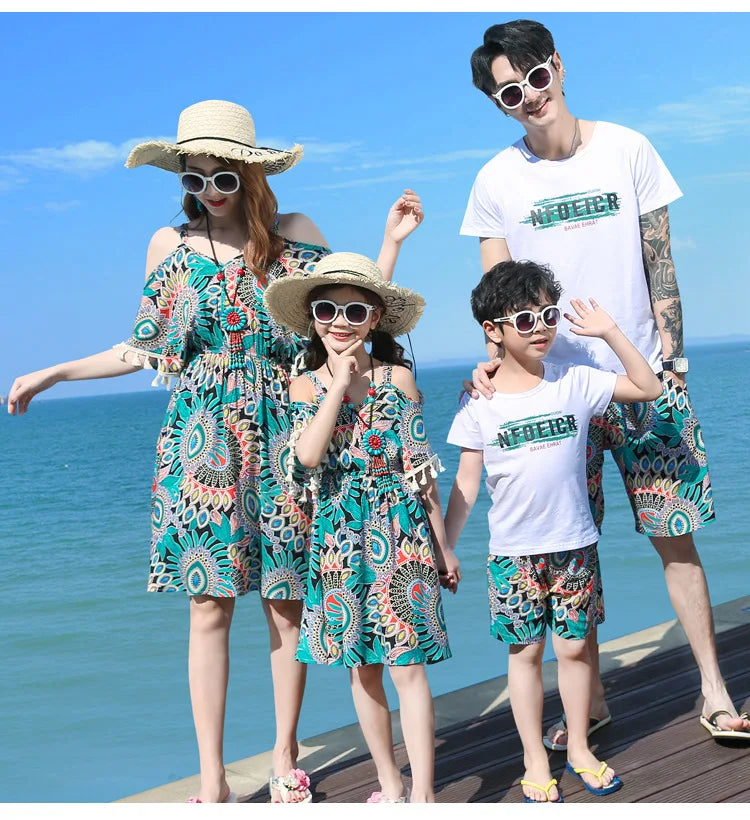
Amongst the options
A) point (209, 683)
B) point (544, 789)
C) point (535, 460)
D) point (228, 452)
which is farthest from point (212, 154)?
point (544, 789)

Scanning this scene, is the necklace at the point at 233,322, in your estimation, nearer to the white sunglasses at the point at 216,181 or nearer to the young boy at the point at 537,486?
the white sunglasses at the point at 216,181

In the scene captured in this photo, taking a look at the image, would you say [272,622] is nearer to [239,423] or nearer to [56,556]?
[239,423]

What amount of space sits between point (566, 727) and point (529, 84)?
1.90 m

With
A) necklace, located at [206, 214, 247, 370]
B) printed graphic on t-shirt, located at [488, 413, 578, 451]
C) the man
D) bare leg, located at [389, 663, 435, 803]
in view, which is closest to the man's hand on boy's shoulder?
the man

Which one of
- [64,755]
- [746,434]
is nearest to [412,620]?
[64,755]

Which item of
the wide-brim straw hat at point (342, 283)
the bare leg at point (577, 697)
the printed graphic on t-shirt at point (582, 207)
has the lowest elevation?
the bare leg at point (577, 697)

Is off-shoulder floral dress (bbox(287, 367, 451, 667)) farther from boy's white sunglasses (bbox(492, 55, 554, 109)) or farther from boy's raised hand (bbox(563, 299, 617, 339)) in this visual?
boy's white sunglasses (bbox(492, 55, 554, 109))

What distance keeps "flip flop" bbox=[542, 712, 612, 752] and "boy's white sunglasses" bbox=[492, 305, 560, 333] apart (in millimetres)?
1252

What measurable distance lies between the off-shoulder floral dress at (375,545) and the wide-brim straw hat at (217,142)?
2.28 ft

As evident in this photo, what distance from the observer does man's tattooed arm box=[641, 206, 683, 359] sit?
3191 millimetres

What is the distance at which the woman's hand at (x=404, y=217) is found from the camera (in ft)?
10.7

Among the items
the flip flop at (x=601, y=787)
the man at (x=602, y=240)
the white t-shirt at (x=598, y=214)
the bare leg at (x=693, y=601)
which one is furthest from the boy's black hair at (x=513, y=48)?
the flip flop at (x=601, y=787)

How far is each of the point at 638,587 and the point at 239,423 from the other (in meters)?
8.71

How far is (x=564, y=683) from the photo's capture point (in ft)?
10.1
